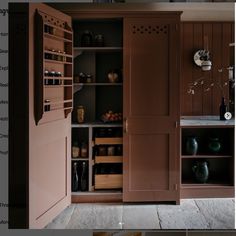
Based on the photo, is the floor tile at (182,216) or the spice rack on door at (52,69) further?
the floor tile at (182,216)

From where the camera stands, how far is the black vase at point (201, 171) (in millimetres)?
1736

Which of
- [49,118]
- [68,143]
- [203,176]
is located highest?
[49,118]

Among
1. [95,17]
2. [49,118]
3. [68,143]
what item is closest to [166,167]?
[68,143]

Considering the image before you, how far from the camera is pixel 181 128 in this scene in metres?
1.71

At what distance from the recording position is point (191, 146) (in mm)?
1729

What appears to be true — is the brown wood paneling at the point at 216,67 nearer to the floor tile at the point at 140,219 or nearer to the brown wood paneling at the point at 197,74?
the brown wood paneling at the point at 197,74

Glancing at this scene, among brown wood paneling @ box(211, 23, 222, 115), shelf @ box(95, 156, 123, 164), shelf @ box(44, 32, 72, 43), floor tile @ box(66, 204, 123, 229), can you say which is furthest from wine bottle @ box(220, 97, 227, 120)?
shelf @ box(44, 32, 72, 43)

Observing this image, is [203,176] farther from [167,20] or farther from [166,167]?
[167,20]

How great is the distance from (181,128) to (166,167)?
0.19 meters

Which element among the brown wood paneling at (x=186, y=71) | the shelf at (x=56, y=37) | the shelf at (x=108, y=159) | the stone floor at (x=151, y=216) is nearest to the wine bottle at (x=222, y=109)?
the brown wood paneling at (x=186, y=71)

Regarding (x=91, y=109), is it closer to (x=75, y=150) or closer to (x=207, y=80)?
(x=75, y=150)

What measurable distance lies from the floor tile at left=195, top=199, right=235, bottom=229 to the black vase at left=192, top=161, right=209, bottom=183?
0.10 m

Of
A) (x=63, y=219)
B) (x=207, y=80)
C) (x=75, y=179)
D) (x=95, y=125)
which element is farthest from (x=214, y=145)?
(x=63, y=219)

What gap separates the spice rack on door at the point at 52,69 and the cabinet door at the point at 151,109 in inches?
9.8
